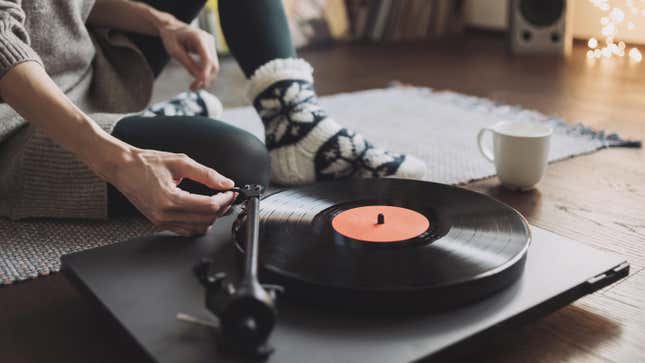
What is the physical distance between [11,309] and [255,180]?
0.38 meters

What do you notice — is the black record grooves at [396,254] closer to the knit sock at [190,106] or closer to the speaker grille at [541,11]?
the knit sock at [190,106]

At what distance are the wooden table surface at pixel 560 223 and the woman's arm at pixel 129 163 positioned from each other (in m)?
0.14

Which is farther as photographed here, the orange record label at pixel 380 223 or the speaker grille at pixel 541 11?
the speaker grille at pixel 541 11

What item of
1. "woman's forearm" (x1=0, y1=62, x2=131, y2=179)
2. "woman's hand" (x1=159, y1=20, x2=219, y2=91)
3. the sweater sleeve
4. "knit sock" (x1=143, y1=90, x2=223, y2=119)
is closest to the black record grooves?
"woman's forearm" (x1=0, y1=62, x2=131, y2=179)

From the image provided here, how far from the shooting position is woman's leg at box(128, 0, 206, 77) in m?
1.28

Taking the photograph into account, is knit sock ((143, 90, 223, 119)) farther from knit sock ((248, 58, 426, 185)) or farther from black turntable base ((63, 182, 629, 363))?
black turntable base ((63, 182, 629, 363))

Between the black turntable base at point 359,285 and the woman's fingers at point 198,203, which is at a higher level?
the woman's fingers at point 198,203

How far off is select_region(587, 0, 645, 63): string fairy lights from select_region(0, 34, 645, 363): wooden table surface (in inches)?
10.4

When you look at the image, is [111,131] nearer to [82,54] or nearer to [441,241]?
[82,54]

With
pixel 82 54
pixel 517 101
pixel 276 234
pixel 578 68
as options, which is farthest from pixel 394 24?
pixel 276 234

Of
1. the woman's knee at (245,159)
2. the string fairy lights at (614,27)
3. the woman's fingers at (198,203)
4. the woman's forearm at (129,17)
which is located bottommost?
the string fairy lights at (614,27)

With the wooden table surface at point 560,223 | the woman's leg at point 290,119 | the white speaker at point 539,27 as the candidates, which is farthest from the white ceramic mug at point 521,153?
the white speaker at point 539,27

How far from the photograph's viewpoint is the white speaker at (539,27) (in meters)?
2.85

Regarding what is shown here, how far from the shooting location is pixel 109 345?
712mm
